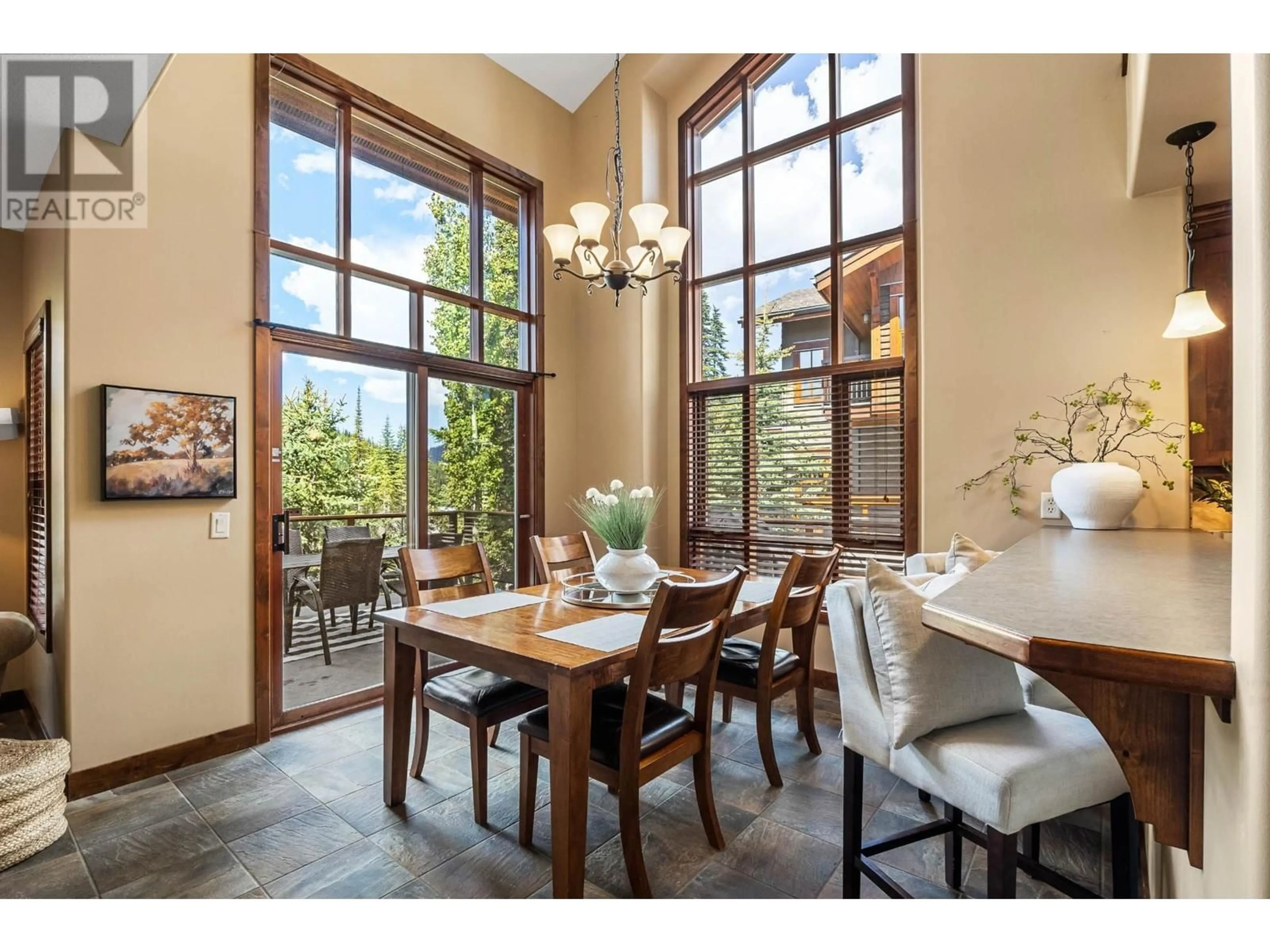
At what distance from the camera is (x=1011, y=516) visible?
288cm

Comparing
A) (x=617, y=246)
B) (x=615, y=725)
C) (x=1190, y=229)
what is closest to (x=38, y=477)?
(x=617, y=246)

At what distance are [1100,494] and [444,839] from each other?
9.36 feet

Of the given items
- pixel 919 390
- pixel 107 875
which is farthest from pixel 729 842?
pixel 919 390

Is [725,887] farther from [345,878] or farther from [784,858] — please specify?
[345,878]

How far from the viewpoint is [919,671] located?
1356mm

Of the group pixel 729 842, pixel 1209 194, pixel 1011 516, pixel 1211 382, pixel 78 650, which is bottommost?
pixel 729 842

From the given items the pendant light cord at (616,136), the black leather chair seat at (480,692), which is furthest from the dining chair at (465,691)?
the pendant light cord at (616,136)

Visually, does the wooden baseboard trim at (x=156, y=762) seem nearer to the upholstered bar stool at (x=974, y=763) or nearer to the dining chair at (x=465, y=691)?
the dining chair at (x=465, y=691)

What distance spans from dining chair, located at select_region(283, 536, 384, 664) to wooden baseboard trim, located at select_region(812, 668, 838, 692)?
2608mm

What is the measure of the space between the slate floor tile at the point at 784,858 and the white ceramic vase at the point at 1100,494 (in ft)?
5.58

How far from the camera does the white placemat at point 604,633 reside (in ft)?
5.90

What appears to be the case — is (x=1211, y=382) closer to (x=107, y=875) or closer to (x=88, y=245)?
(x=107, y=875)

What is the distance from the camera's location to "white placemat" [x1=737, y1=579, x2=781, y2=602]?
2420mm
